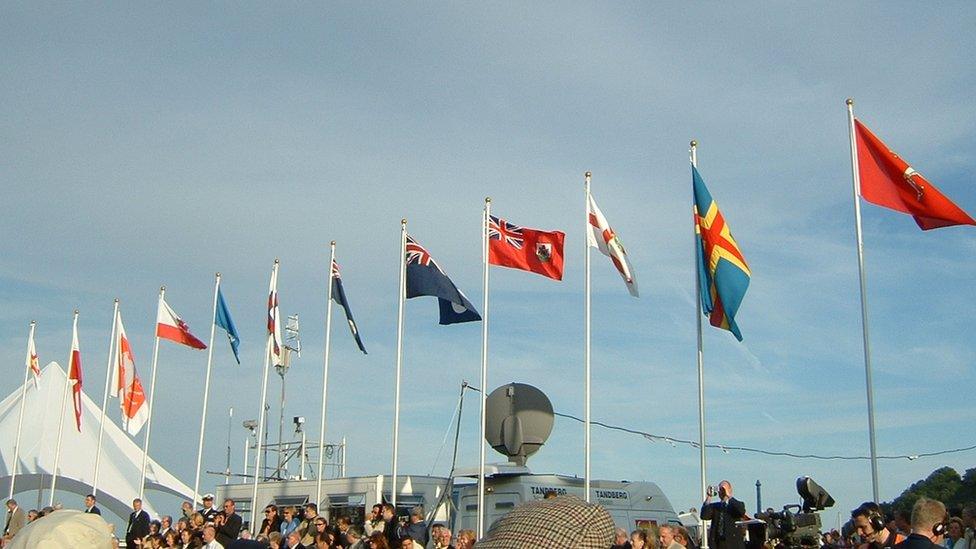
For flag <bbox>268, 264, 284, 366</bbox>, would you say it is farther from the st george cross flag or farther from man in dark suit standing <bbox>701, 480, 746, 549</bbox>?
man in dark suit standing <bbox>701, 480, 746, 549</bbox>

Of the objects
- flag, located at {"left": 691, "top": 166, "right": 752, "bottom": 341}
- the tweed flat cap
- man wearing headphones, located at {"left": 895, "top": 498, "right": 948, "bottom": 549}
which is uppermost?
flag, located at {"left": 691, "top": 166, "right": 752, "bottom": 341}

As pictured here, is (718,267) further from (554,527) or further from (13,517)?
(13,517)

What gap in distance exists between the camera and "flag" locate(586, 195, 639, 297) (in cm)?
1744

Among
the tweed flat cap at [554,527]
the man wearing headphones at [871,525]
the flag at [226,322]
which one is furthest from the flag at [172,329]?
the tweed flat cap at [554,527]

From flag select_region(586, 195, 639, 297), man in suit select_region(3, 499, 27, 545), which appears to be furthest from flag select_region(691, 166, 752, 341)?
man in suit select_region(3, 499, 27, 545)

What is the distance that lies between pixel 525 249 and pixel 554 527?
16.4 metres

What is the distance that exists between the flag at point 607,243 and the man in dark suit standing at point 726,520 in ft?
19.2

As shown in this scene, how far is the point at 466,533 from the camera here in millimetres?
12930

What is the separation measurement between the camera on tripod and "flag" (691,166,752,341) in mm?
3865

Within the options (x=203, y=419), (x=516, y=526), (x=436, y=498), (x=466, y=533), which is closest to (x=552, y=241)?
(x=436, y=498)

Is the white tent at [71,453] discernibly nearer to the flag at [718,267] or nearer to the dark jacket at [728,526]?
the flag at [718,267]

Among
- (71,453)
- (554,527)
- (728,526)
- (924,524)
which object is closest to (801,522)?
(728,526)

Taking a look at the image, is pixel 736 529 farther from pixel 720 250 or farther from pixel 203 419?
pixel 203 419

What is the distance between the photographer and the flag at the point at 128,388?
2633 cm
